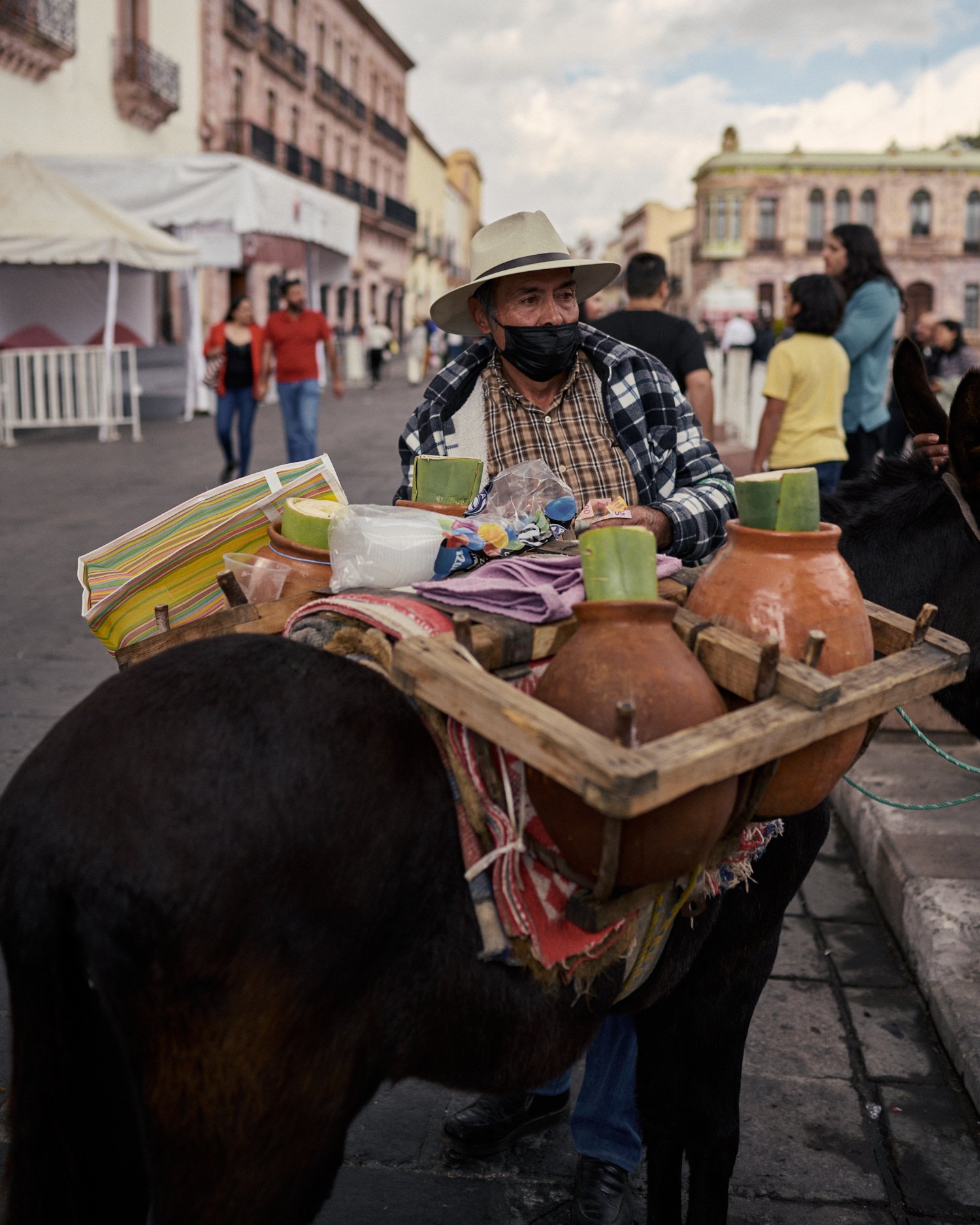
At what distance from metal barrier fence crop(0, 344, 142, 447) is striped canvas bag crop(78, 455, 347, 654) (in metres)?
14.2

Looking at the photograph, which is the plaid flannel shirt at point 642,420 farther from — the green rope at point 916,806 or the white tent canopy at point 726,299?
the white tent canopy at point 726,299

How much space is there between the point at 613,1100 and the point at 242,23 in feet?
114

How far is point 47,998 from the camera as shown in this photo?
53.8 inches

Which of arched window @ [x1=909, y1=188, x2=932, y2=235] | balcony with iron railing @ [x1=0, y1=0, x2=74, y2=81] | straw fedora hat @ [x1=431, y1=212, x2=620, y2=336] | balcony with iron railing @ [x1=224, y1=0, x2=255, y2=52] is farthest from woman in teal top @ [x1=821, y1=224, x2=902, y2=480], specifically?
arched window @ [x1=909, y1=188, x2=932, y2=235]

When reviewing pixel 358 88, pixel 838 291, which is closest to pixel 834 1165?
pixel 838 291

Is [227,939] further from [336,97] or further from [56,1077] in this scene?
[336,97]

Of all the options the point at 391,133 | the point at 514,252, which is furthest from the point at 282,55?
the point at 514,252

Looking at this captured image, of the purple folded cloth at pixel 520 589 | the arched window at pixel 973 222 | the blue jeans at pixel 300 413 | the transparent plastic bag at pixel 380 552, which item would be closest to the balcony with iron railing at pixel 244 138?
the blue jeans at pixel 300 413

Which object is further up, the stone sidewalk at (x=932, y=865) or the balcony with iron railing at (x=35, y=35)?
the balcony with iron railing at (x=35, y=35)

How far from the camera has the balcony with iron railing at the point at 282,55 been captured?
34.6 m

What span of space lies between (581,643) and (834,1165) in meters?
1.91

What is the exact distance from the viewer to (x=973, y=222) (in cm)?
7369

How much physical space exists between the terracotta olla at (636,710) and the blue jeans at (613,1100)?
1.17 m

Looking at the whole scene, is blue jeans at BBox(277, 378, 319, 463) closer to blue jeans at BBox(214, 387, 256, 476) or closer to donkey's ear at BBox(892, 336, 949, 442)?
blue jeans at BBox(214, 387, 256, 476)
